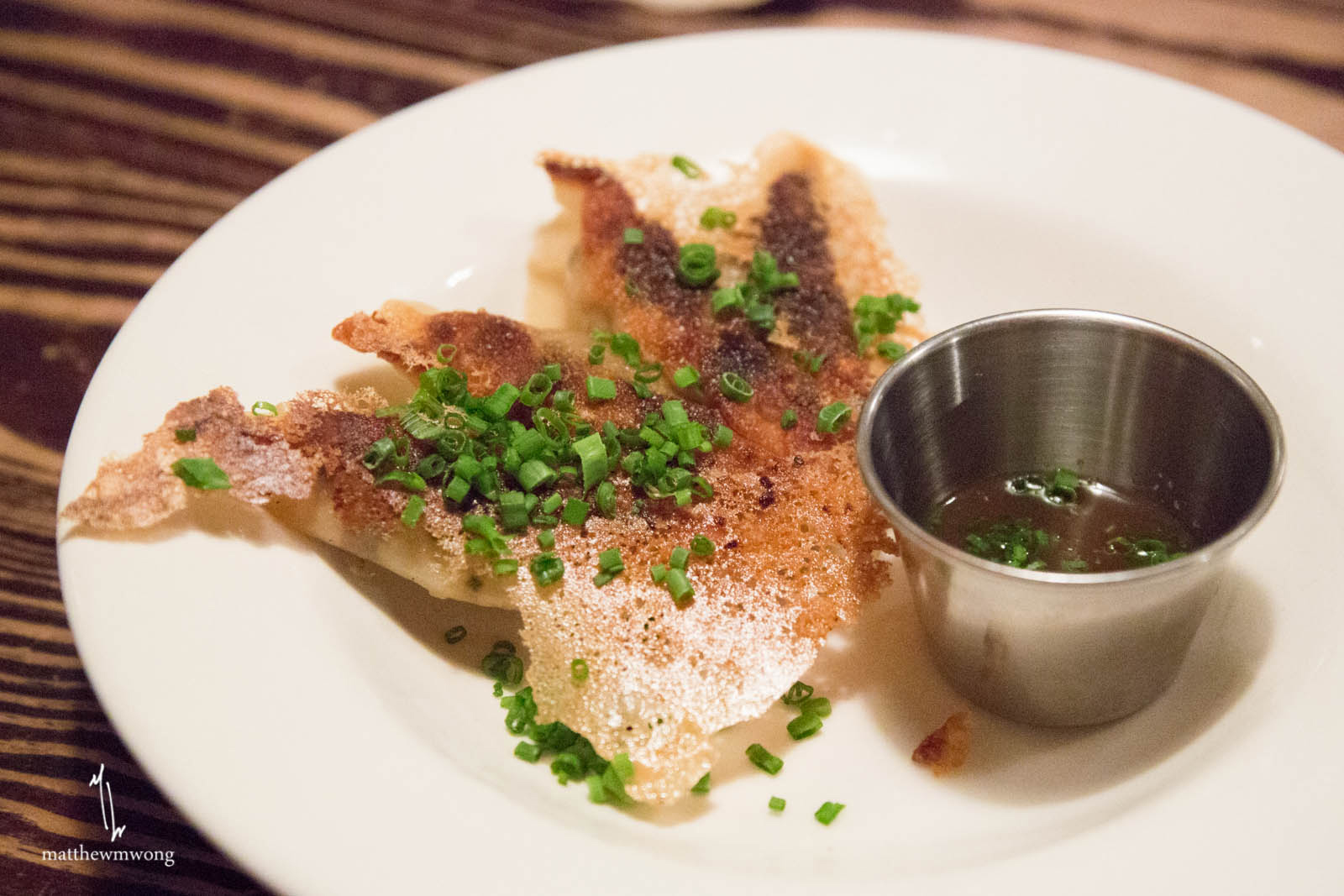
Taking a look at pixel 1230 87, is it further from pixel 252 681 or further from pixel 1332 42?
pixel 252 681

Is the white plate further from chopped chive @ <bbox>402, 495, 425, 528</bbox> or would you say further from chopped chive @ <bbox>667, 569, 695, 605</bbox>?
chopped chive @ <bbox>667, 569, 695, 605</bbox>

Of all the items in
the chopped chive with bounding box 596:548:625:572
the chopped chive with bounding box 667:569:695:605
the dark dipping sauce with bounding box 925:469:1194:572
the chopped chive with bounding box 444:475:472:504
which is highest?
the chopped chive with bounding box 444:475:472:504

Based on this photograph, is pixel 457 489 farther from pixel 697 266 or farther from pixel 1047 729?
pixel 1047 729

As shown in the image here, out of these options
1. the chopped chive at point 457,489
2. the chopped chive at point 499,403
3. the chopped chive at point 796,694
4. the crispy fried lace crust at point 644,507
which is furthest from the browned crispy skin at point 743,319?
the chopped chive at point 457,489

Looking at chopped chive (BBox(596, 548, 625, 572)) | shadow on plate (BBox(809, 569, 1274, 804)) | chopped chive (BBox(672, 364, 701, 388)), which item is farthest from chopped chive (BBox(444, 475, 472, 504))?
shadow on plate (BBox(809, 569, 1274, 804))

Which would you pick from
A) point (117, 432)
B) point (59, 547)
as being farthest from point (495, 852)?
point (117, 432)

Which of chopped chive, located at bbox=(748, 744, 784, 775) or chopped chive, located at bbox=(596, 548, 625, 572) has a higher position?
chopped chive, located at bbox=(596, 548, 625, 572)

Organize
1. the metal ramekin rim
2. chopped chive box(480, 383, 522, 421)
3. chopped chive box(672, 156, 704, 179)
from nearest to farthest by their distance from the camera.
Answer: the metal ramekin rim
chopped chive box(480, 383, 522, 421)
chopped chive box(672, 156, 704, 179)

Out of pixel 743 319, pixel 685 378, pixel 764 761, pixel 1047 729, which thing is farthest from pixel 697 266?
pixel 1047 729
